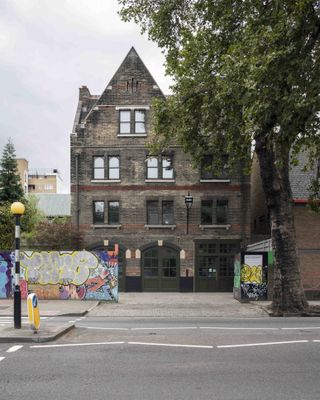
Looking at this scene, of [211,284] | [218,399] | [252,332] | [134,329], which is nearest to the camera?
[218,399]

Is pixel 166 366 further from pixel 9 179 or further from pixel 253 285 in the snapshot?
pixel 9 179

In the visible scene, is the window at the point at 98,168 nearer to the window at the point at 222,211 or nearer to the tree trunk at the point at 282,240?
the window at the point at 222,211

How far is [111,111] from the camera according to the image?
116 ft

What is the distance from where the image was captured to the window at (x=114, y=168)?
35250 mm

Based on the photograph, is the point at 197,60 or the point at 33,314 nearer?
the point at 33,314

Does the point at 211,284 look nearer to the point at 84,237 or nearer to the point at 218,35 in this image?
the point at 84,237

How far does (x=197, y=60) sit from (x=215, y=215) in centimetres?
1575

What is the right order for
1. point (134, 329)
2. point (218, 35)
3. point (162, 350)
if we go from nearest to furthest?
point (162, 350) → point (134, 329) → point (218, 35)

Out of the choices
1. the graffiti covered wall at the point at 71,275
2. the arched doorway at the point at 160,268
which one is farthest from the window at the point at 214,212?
the graffiti covered wall at the point at 71,275

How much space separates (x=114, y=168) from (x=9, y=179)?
62.5 feet

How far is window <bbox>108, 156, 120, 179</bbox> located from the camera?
35250 mm

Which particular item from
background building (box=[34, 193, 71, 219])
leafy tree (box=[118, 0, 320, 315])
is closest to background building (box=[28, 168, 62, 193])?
background building (box=[34, 193, 71, 219])

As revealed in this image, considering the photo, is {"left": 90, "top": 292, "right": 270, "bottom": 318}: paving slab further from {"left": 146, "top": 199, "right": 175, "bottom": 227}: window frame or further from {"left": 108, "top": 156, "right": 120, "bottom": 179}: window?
{"left": 108, "top": 156, "right": 120, "bottom": 179}: window

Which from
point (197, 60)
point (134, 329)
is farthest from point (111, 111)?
point (134, 329)
